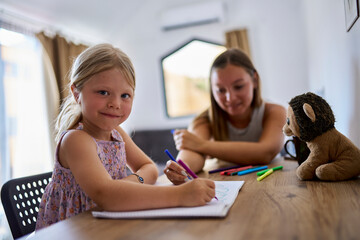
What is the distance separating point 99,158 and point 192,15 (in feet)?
12.7

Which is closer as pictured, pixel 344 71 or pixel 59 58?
pixel 344 71

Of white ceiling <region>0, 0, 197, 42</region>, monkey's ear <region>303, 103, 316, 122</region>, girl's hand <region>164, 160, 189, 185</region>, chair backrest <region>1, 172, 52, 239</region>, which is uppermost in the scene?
white ceiling <region>0, 0, 197, 42</region>

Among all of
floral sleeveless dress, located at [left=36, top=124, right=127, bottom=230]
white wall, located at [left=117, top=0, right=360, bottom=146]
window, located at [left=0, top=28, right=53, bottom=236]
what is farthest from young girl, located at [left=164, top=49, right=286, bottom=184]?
window, located at [left=0, top=28, right=53, bottom=236]

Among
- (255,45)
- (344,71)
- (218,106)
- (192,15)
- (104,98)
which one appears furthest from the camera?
(192,15)

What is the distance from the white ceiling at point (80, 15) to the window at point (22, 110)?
9.2 inches

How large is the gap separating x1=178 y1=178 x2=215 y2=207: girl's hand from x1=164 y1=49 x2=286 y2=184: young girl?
21.0 inches

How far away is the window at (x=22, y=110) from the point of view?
2939 mm

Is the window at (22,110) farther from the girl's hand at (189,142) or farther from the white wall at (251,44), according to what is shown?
the girl's hand at (189,142)

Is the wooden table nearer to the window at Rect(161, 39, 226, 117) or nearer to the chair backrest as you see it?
the chair backrest

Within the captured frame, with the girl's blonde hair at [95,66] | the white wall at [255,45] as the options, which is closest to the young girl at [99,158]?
the girl's blonde hair at [95,66]

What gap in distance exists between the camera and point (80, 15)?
3.89 metres

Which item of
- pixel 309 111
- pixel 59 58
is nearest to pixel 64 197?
pixel 309 111

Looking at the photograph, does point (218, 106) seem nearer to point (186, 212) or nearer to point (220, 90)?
point (220, 90)

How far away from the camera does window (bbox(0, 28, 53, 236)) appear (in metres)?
2.94
